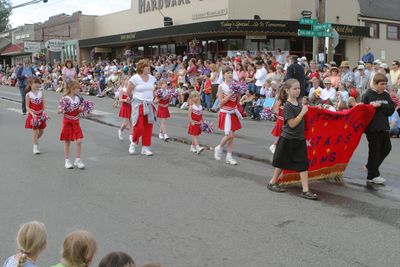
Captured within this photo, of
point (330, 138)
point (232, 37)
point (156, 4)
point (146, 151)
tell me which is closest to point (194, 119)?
point (146, 151)

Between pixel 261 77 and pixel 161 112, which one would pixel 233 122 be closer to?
pixel 161 112

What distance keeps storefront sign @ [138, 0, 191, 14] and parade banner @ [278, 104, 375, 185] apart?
923 inches

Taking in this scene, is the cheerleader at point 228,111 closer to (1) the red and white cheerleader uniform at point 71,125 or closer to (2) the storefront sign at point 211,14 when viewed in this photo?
(1) the red and white cheerleader uniform at point 71,125

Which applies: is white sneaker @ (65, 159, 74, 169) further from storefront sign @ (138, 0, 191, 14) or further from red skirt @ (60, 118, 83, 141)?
storefront sign @ (138, 0, 191, 14)

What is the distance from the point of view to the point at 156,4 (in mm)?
32969

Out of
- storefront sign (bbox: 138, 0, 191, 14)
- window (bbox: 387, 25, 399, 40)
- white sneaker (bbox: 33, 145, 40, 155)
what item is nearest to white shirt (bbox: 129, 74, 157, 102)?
white sneaker (bbox: 33, 145, 40, 155)

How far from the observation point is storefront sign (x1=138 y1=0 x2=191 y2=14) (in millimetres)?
30734

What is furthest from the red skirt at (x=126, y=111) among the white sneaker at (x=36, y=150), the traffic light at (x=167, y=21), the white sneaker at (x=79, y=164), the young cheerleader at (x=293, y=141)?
the traffic light at (x=167, y=21)

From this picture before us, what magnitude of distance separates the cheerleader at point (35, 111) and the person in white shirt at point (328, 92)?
8.67 metres

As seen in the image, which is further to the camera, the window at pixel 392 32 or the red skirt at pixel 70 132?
the window at pixel 392 32

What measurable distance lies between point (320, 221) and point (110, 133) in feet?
27.1

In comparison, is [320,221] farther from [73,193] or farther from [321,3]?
[321,3]

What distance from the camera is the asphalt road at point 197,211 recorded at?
4949mm

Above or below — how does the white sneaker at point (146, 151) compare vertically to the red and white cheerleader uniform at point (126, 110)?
below
